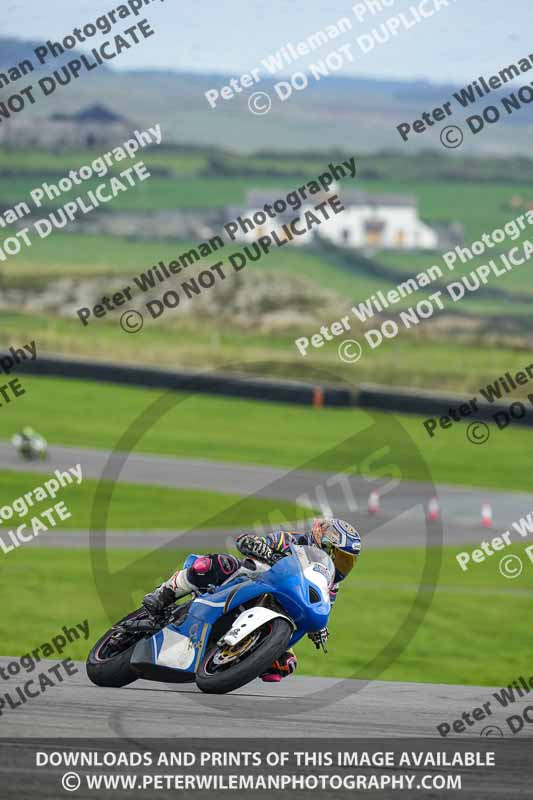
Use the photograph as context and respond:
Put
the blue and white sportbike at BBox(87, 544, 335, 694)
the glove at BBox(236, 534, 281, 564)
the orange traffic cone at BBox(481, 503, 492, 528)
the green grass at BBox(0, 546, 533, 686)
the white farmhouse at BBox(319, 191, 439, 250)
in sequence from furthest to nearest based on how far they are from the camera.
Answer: the white farmhouse at BBox(319, 191, 439, 250)
the orange traffic cone at BBox(481, 503, 492, 528)
the green grass at BBox(0, 546, 533, 686)
the glove at BBox(236, 534, 281, 564)
the blue and white sportbike at BBox(87, 544, 335, 694)

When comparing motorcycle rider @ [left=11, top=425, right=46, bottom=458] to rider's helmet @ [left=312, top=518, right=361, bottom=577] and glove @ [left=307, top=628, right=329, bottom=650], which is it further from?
glove @ [left=307, top=628, right=329, bottom=650]


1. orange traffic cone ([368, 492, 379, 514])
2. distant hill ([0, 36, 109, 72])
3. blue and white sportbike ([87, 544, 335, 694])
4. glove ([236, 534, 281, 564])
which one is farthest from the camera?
distant hill ([0, 36, 109, 72])

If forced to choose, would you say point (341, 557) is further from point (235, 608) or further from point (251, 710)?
point (251, 710)

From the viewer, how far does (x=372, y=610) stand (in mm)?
18391

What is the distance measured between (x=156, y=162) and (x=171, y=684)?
112079 millimetres

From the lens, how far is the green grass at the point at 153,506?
2327 centimetres

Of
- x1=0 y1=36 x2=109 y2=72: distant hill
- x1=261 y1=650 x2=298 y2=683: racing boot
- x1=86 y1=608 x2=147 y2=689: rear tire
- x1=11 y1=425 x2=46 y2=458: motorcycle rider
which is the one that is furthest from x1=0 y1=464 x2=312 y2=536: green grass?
x1=0 y1=36 x2=109 y2=72: distant hill

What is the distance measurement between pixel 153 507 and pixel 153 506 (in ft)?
0.36

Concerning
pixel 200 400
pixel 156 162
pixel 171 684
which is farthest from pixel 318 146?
pixel 171 684

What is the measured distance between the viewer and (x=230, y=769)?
7.34 meters

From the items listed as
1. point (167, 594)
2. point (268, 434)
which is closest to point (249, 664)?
point (167, 594)

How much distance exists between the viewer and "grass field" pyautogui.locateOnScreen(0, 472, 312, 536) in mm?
23266

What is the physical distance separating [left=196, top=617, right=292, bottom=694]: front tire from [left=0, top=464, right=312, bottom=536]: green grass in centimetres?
1435

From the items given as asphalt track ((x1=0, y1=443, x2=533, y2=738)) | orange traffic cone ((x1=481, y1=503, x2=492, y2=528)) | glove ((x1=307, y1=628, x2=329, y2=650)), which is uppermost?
glove ((x1=307, y1=628, x2=329, y2=650))
